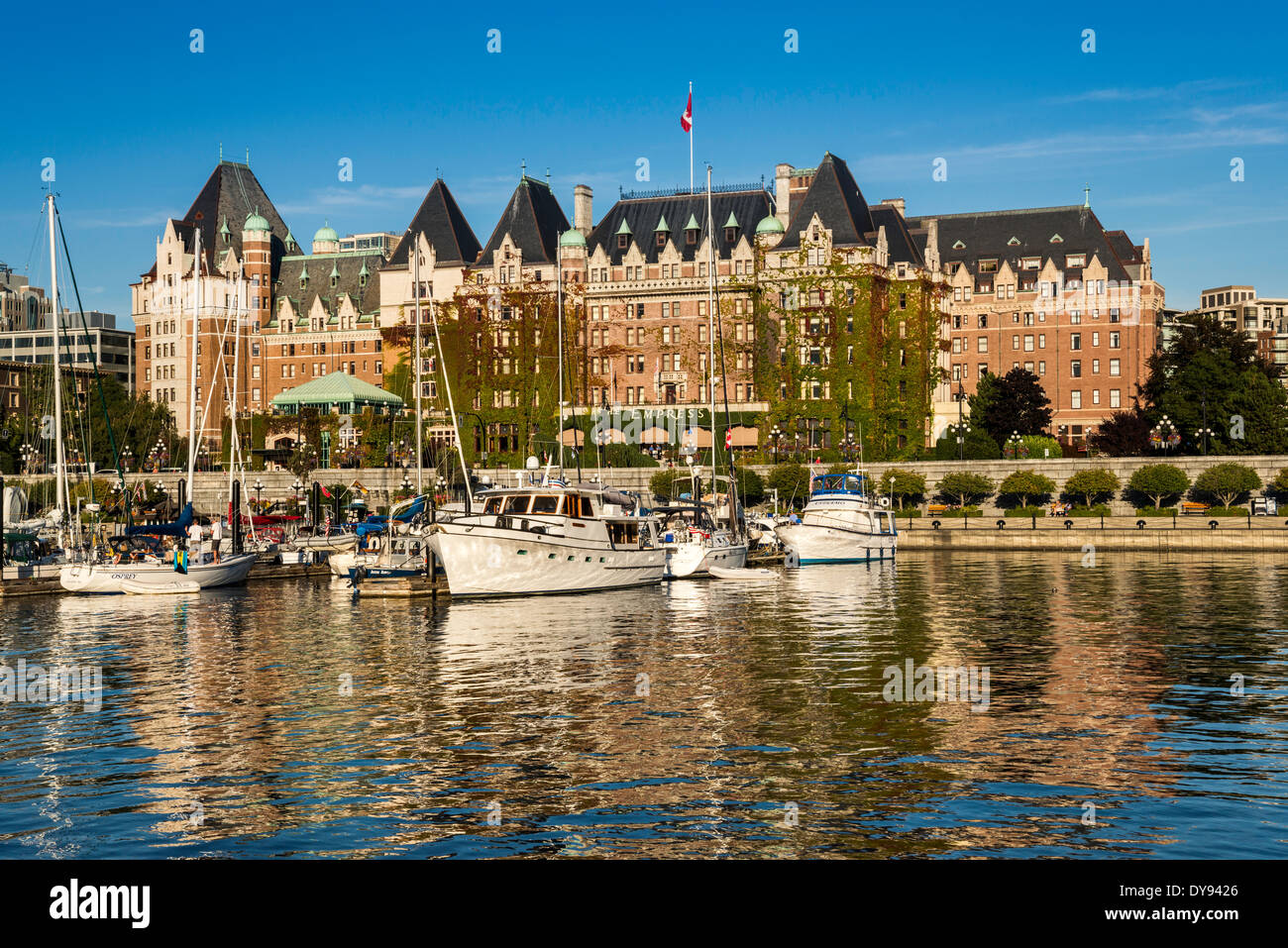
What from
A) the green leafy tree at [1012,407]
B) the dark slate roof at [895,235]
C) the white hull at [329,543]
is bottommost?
the white hull at [329,543]

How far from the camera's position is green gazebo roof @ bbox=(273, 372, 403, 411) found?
131m

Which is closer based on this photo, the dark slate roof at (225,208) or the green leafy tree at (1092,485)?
the green leafy tree at (1092,485)

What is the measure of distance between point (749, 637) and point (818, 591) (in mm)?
17742

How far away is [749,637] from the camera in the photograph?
40125mm

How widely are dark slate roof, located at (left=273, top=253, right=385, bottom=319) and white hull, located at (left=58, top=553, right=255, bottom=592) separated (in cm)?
10318

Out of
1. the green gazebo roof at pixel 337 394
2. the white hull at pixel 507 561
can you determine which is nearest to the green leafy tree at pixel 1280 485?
the white hull at pixel 507 561

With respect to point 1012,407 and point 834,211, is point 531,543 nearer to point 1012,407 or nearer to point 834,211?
point 834,211

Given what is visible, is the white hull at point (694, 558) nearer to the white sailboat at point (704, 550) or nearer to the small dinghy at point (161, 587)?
the white sailboat at point (704, 550)

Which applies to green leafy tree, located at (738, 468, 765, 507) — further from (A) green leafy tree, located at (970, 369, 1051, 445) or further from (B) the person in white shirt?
(B) the person in white shirt

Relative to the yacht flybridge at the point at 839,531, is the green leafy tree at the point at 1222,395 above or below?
above

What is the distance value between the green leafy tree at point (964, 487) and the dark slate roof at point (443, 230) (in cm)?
6117

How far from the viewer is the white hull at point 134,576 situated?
55.8 meters

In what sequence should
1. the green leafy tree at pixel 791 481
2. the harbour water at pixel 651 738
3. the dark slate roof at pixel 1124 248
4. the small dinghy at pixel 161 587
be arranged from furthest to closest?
1. the dark slate roof at pixel 1124 248
2. the green leafy tree at pixel 791 481
3. the small dinghy at pixel 161 587
4. the harbour water at pixel 651 738
